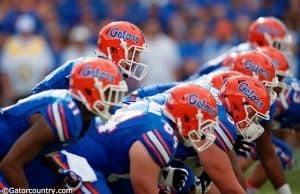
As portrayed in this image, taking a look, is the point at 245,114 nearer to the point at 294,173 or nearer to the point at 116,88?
the point at 116,88

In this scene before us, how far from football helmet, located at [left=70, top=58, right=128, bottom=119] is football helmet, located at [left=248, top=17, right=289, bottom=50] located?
3.25m

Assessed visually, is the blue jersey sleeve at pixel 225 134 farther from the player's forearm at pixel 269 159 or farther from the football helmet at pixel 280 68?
the football helmet at pixel 280 68

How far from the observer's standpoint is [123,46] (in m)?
6.16

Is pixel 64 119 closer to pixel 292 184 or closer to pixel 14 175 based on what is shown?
pixel 14 175

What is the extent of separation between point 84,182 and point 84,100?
2.00 feet

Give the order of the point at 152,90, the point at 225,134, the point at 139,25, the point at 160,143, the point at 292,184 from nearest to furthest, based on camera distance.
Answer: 1. the point at 160,143
2. the point at 225,134
3. the point at 152,90
4. the point at 292,184
5. the point at 139,25

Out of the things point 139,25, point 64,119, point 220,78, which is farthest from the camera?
point 139,25

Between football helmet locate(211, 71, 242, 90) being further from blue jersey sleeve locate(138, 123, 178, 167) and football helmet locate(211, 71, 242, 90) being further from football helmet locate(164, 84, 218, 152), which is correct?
blue jersey sleeve locate(138, 123, 178, 167)

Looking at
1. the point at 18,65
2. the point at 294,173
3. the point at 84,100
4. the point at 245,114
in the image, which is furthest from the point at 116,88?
the point at 18,65

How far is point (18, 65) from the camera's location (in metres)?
11.0

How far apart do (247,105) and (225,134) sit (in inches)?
12.3

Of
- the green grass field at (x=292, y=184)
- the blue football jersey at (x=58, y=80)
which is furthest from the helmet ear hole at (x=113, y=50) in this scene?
the green grass field at (x=292, y=184)

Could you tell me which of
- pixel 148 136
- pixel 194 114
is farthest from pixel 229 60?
pixel 148 136

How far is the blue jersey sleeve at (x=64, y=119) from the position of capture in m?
4.86
